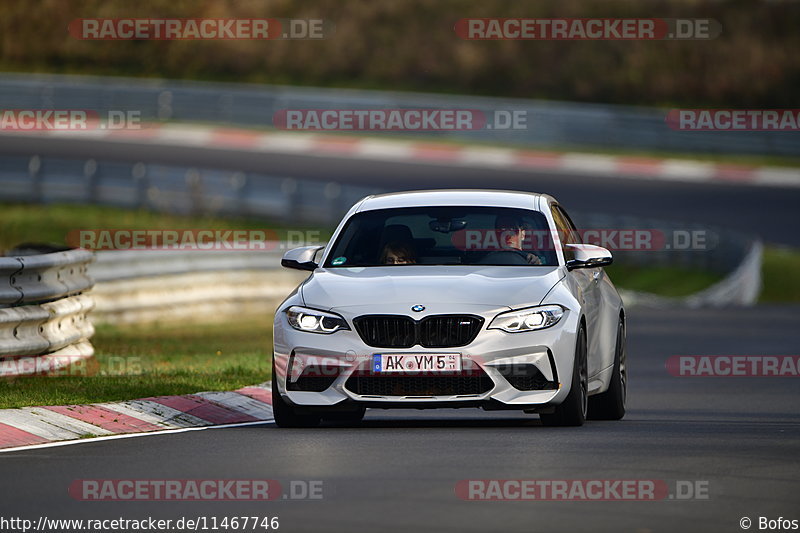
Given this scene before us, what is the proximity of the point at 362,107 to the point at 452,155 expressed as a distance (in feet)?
8.54

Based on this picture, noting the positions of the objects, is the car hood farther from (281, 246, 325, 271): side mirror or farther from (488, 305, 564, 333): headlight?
(281, 246, 325, 271): side mirror

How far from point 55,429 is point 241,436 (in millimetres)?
1180

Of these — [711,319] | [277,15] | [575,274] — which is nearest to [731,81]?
[277,15]

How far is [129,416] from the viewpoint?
39.6 ft

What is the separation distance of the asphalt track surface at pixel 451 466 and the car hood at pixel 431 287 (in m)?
0.85

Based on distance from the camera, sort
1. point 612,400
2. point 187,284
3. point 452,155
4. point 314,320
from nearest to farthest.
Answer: point 314,320
point 612,400
point 187,284
point 452,155

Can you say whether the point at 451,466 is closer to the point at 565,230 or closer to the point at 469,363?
the point at 469,363

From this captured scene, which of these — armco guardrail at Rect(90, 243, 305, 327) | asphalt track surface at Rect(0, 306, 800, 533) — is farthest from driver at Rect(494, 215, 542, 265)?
armco guardrail at Rect(90, 243, 305, 327)

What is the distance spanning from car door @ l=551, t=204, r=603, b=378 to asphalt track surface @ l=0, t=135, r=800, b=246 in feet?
78.4

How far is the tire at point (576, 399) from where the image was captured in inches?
455

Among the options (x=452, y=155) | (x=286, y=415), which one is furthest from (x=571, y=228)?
(x=452, y=155)

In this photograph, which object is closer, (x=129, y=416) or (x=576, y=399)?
(x=576, y=399)

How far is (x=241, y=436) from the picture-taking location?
11367 mm

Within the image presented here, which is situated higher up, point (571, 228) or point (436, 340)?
point (571, 228)
